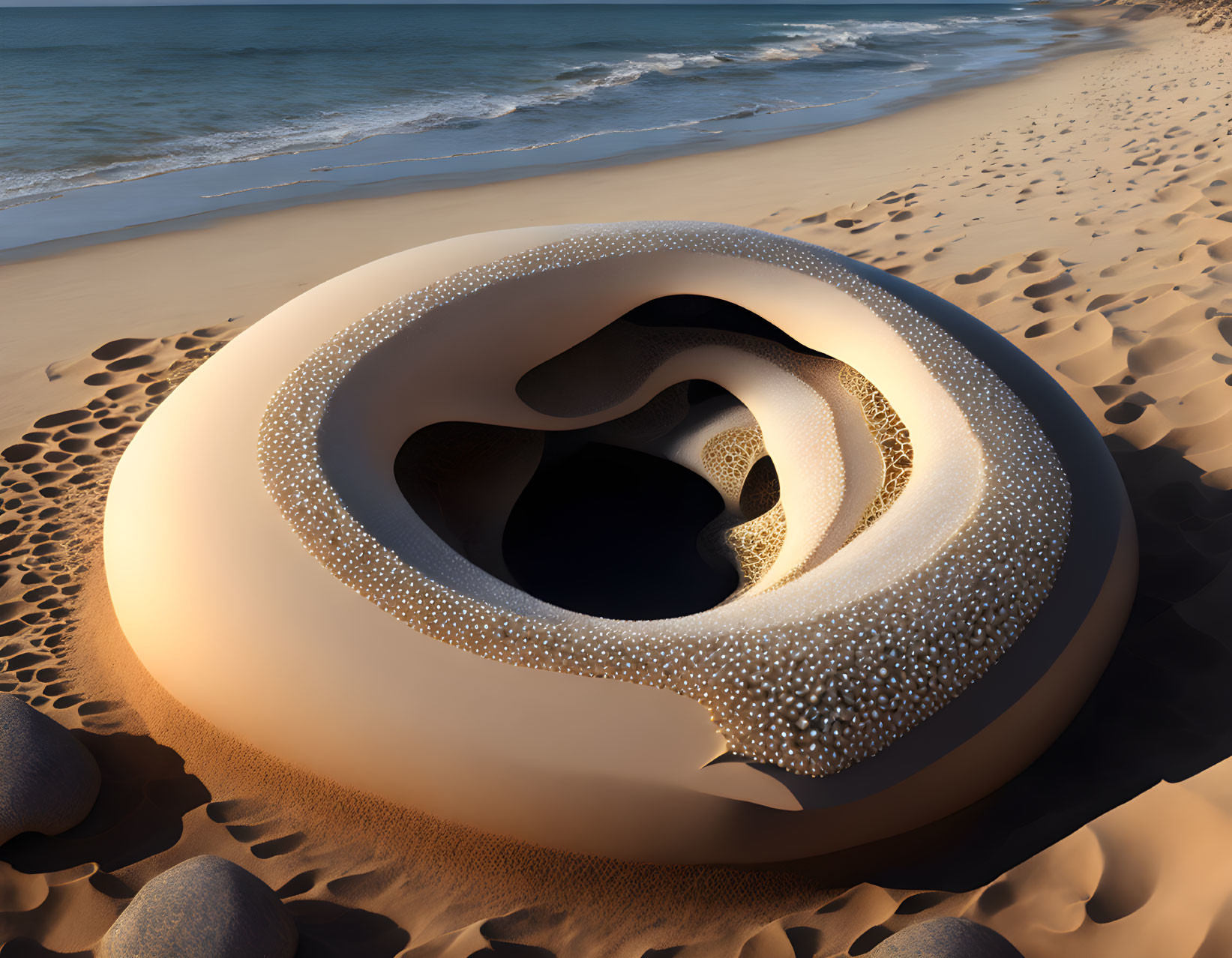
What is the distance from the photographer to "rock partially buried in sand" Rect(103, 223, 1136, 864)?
1.51m

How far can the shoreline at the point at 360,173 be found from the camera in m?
6.43

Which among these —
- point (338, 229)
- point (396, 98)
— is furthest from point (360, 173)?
point (396, 98)

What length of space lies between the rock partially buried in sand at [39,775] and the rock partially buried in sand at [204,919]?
1.32ft

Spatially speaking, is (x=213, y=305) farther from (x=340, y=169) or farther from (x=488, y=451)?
(x=340, y=169)

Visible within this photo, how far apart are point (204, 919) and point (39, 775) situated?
605 millimetres

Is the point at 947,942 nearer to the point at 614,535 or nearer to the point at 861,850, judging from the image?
the point at 861,850

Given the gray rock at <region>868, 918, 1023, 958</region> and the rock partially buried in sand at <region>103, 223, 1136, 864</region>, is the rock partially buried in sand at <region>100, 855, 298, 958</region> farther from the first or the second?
the gray rock at <region>868, 918, 1023, 958</region>

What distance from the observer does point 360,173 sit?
798 centimetres

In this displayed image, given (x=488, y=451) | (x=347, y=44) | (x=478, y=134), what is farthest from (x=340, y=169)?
(x=347, y=44)

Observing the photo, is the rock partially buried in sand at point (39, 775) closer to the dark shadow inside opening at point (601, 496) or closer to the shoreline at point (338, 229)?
the dark shadow inside opening at point (601, 496)

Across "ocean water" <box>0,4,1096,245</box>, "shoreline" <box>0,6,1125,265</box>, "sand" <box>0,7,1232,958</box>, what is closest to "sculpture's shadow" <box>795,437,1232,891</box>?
"sand" <box>0,7,1232,958</box>

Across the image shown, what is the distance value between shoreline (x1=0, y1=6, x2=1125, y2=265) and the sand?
1321 millimetres

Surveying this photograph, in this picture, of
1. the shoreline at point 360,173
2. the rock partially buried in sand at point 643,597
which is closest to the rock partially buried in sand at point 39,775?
the rock partially buried in sand at point 643,597

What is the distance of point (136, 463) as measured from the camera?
200 cm
